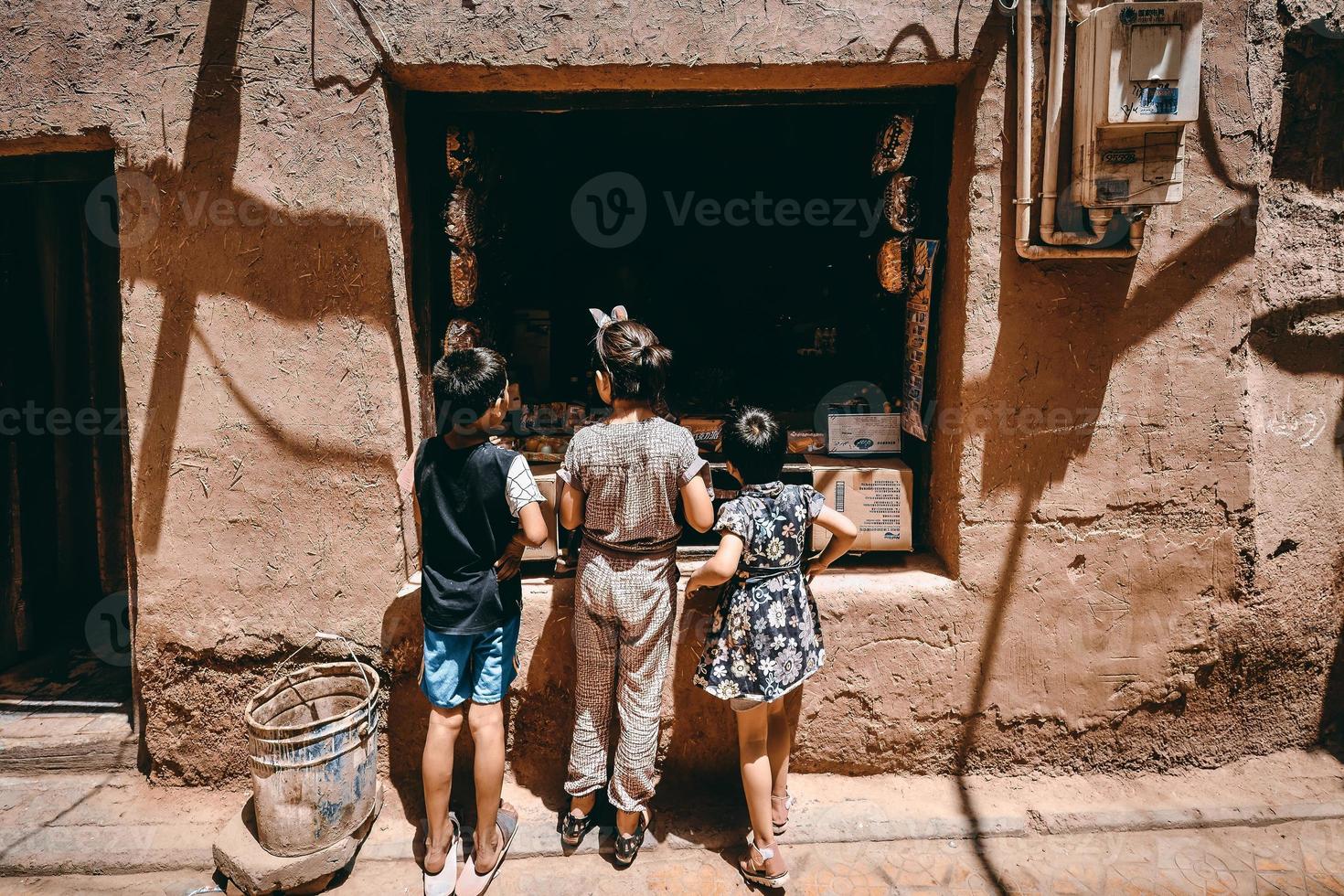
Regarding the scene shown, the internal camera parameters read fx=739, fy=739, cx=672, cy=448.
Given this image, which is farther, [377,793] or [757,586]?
[377,793]

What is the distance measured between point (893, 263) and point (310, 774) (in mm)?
3053

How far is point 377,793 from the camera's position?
2986mm

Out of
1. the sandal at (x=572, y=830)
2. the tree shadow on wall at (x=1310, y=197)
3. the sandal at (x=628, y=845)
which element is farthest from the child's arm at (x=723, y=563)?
the tree shadow on wall at (x=1310, y=197)

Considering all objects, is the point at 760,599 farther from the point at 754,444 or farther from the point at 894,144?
the point at 894,144

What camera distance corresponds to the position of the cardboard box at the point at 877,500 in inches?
127

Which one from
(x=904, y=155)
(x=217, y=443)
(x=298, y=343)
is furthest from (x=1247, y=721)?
(x=217, y=443)

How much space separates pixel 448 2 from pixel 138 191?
1404 mm

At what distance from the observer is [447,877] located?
2.67 m

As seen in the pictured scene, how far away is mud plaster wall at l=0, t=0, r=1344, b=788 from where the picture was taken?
279cm

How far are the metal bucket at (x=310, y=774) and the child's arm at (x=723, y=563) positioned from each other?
1.36m

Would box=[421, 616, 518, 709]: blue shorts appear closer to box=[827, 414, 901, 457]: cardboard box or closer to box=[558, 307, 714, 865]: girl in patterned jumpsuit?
box=[558, 307, 714, 865]: girl in patterned jumpsuit

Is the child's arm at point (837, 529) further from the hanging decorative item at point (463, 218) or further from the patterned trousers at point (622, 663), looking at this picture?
the hanging decorative item at point (463, 218)

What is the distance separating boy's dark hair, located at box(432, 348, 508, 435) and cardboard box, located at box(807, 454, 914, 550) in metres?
1.53

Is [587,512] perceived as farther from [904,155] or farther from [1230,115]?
[1230,115]
